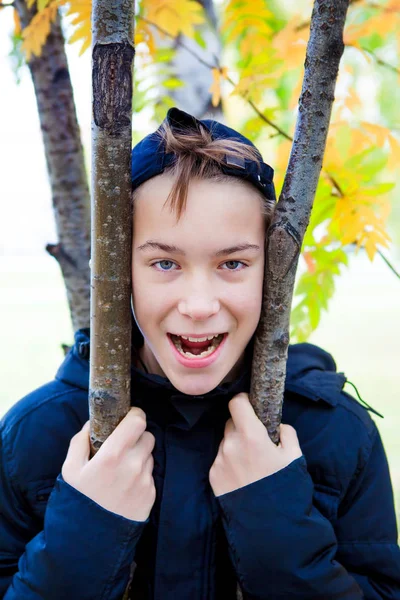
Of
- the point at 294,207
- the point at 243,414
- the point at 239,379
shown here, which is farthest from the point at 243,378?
the point at 294,207

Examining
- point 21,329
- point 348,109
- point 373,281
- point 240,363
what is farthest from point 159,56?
point 373,281

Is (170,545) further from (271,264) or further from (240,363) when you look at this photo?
(271,264)

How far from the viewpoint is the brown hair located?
4.57 ft

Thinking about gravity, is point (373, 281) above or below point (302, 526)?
below

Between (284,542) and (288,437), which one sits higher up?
(288,437)

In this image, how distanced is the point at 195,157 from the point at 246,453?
2.47ft

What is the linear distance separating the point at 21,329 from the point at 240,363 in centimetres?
798

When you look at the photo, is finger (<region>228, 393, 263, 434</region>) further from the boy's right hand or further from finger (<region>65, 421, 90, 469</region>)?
finger (<region>65, 421, 90, 469</region>)

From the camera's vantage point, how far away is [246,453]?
1437 millimetres

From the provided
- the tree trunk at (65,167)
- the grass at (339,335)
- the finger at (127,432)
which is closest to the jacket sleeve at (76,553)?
the finger at (127,432)

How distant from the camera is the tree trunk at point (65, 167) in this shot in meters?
2.24

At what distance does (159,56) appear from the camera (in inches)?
93.4

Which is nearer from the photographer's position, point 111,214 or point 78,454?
point 111,214

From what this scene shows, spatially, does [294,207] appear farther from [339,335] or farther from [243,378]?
[339,335]
